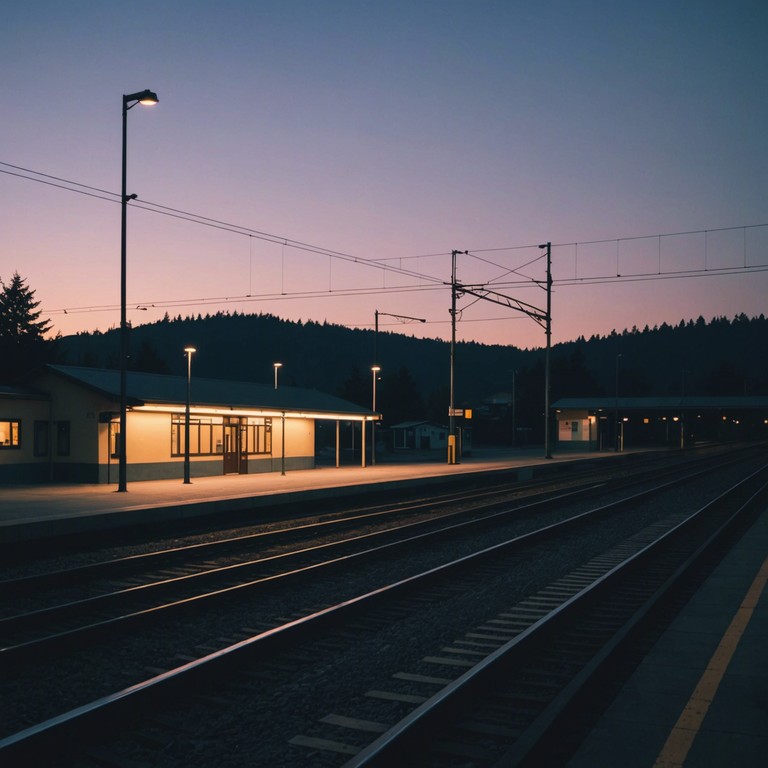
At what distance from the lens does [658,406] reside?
83938mm

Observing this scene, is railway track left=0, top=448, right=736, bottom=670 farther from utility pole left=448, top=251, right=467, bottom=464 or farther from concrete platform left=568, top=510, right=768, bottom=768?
utility pole left=448, top=251, right=467, bottom=464

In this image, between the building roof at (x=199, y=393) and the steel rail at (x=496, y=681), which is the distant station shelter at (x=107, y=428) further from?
the steel rail at (x=496, y=681)

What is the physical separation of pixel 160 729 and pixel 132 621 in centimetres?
305

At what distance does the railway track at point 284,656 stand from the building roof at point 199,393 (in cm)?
1934

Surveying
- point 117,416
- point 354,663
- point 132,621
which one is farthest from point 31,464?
point 354,663

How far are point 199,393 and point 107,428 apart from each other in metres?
5.42

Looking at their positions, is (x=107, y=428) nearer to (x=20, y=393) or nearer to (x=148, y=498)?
(x=20, y=393)

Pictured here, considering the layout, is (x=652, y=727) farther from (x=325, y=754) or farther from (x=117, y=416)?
(x=117, y=416)

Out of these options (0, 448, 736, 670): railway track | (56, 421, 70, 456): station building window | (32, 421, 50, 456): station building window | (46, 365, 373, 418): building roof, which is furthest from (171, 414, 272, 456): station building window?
(0, 448, 736, 670): railway track

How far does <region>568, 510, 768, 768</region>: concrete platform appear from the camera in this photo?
4.86 metres

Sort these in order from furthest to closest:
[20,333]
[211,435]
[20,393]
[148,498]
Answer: [20,333] → [211,435] → [20,393] → [148,498]

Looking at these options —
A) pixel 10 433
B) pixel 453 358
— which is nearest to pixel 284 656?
pixel 10 433

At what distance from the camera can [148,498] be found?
22.5m

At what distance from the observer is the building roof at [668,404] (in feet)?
265
